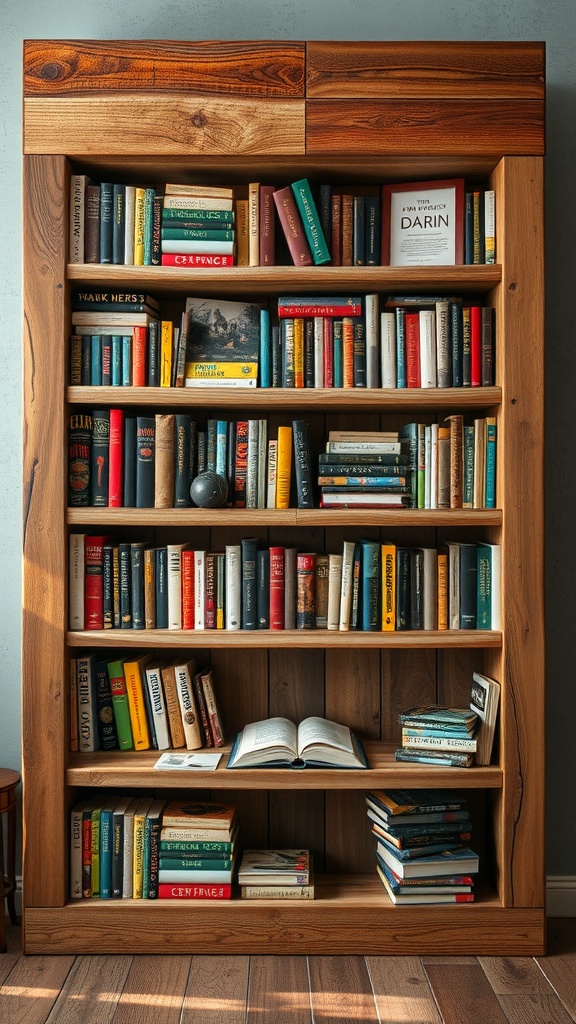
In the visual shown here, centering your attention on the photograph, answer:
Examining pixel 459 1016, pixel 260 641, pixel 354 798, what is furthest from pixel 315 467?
pixel 459 1016

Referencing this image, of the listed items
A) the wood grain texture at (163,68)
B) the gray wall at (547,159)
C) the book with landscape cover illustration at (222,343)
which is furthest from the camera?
the gray wall at (547,159)

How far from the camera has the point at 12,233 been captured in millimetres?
2477

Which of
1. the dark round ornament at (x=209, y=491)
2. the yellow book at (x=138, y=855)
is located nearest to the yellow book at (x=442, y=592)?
the dark round ornament at (x=209, y=491)

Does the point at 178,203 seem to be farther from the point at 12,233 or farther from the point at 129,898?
the point at 129,898

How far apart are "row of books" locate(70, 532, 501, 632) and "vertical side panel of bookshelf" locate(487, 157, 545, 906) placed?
0.29ft

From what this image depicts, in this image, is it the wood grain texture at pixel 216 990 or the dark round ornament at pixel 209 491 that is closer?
the wood grain texture at pixel 216 990

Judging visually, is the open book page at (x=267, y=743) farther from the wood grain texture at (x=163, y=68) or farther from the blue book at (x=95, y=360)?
the wood grain texture at (x=163, y=68)

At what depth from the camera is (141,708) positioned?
232 cm

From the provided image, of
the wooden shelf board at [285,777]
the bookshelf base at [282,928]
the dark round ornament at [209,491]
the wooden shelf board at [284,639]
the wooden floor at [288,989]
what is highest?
the dark round ornament at [209,491]

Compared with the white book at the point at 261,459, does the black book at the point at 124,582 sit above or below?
below

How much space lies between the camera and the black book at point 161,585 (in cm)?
226

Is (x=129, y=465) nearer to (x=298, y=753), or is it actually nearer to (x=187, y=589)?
(x=187, y=589)

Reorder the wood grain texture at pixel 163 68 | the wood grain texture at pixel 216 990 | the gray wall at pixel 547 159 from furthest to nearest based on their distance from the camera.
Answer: the gray wall at pixel 547 159 → the wood grain texture at pixel 163 68 → the wood grain texture at pixel 216 990

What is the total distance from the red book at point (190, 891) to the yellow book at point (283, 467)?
1002 millimetres
